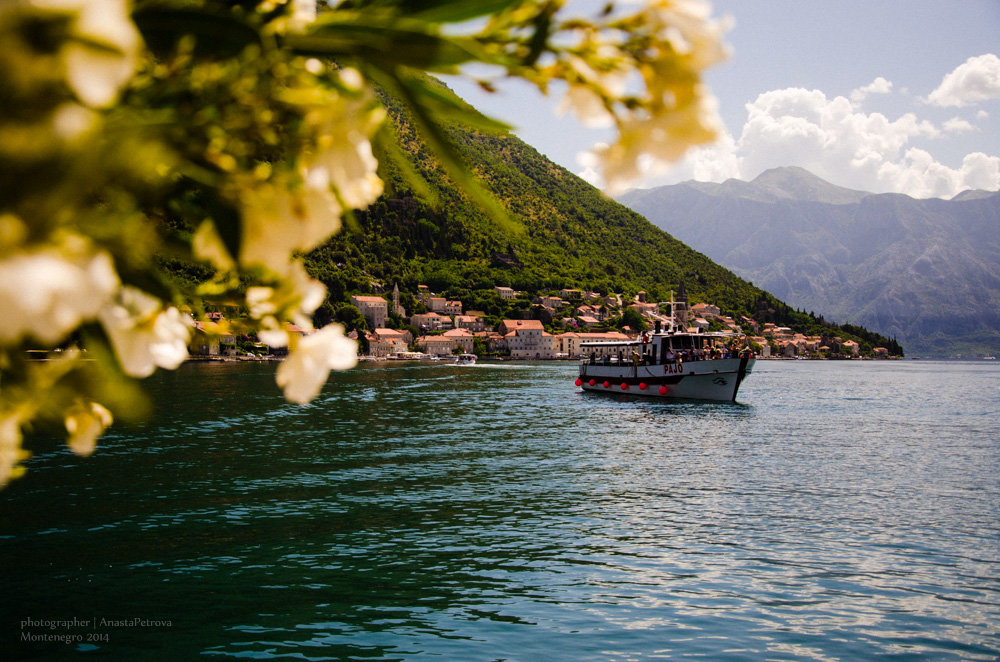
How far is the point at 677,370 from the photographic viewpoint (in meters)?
56.8

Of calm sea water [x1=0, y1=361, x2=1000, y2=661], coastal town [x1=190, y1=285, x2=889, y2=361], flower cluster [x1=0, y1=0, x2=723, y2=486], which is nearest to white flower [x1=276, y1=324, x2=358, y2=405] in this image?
flower cluster [x1=0, y1=0, x2=723, y2=486]

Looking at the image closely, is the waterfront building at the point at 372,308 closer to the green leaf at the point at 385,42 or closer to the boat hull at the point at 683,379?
the boat hull at the point at 683,379

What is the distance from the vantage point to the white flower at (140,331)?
1.00 metres

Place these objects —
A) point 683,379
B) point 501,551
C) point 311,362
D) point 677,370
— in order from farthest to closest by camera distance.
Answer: point 683,379, point 677,370, point 501,551, point 311,362

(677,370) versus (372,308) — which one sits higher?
(372,308)

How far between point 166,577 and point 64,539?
14.5ft

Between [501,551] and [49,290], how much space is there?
50.2 ft

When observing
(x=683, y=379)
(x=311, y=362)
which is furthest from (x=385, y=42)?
(x=683, y=379)

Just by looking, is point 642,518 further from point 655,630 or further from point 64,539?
point 64,539

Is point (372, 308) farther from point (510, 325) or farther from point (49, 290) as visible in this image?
point (49, 290)

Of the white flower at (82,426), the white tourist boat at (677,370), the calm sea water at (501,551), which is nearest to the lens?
the white flower at (82,426)

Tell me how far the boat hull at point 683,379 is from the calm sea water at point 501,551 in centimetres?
2304

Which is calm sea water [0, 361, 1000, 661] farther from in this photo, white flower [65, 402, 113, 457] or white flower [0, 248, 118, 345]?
white flower [0, 248, 118, 345]

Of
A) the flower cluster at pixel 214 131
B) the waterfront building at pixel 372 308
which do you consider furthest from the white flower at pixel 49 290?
the waterfront building at pixel 372 308
